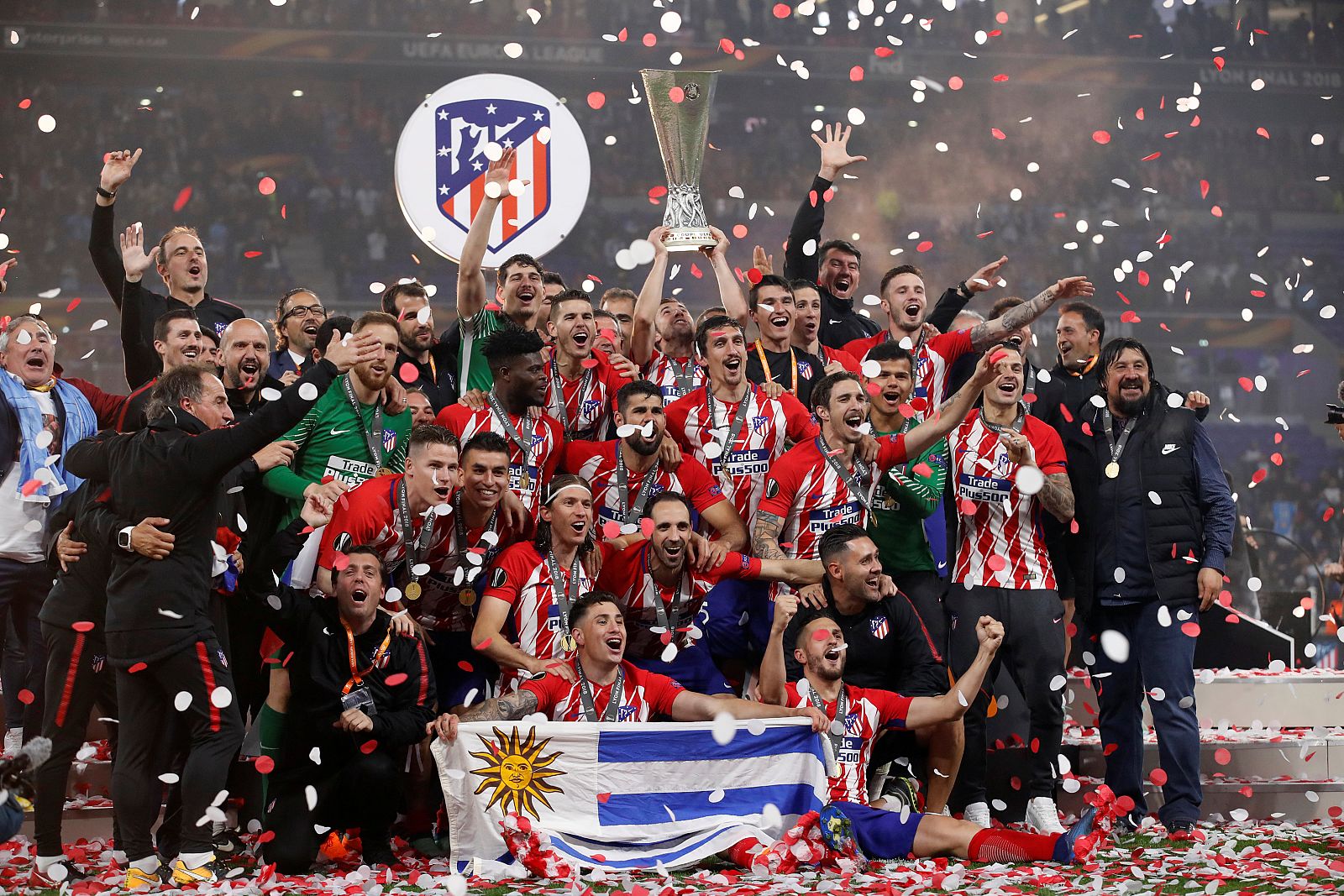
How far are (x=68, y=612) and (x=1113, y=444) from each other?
384cm

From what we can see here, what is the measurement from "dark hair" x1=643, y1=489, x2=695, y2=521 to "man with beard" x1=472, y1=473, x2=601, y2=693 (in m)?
0.22

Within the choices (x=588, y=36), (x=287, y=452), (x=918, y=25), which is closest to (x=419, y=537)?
(x=287, y=452)

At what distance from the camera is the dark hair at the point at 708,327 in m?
5.65

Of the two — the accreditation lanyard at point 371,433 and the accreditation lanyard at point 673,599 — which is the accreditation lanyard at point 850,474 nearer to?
the accreditation lanyard at point 673,599

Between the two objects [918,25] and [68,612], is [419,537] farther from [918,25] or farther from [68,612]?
[918,25]

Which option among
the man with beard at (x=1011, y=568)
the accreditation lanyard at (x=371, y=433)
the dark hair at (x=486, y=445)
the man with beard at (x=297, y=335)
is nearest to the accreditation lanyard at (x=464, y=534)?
the dark hair at (x=486, y=445)

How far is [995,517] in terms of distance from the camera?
5.55m

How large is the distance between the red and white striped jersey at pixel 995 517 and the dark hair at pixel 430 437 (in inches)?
75.7

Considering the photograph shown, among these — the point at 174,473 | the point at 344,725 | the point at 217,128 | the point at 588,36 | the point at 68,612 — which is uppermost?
the point at 588,36

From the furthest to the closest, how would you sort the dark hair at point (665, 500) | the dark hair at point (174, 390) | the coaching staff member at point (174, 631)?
the dark hair at point (665, 500)
the dark hair at point (174, 390)
the coaching staff member at point (174, 631)

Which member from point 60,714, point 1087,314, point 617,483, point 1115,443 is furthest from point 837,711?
point 60,714

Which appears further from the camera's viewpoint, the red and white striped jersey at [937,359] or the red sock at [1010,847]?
the red and white striped jersey at [937,359]

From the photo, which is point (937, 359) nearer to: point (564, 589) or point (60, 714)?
point (564, 589)

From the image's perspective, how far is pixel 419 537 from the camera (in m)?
5.07
